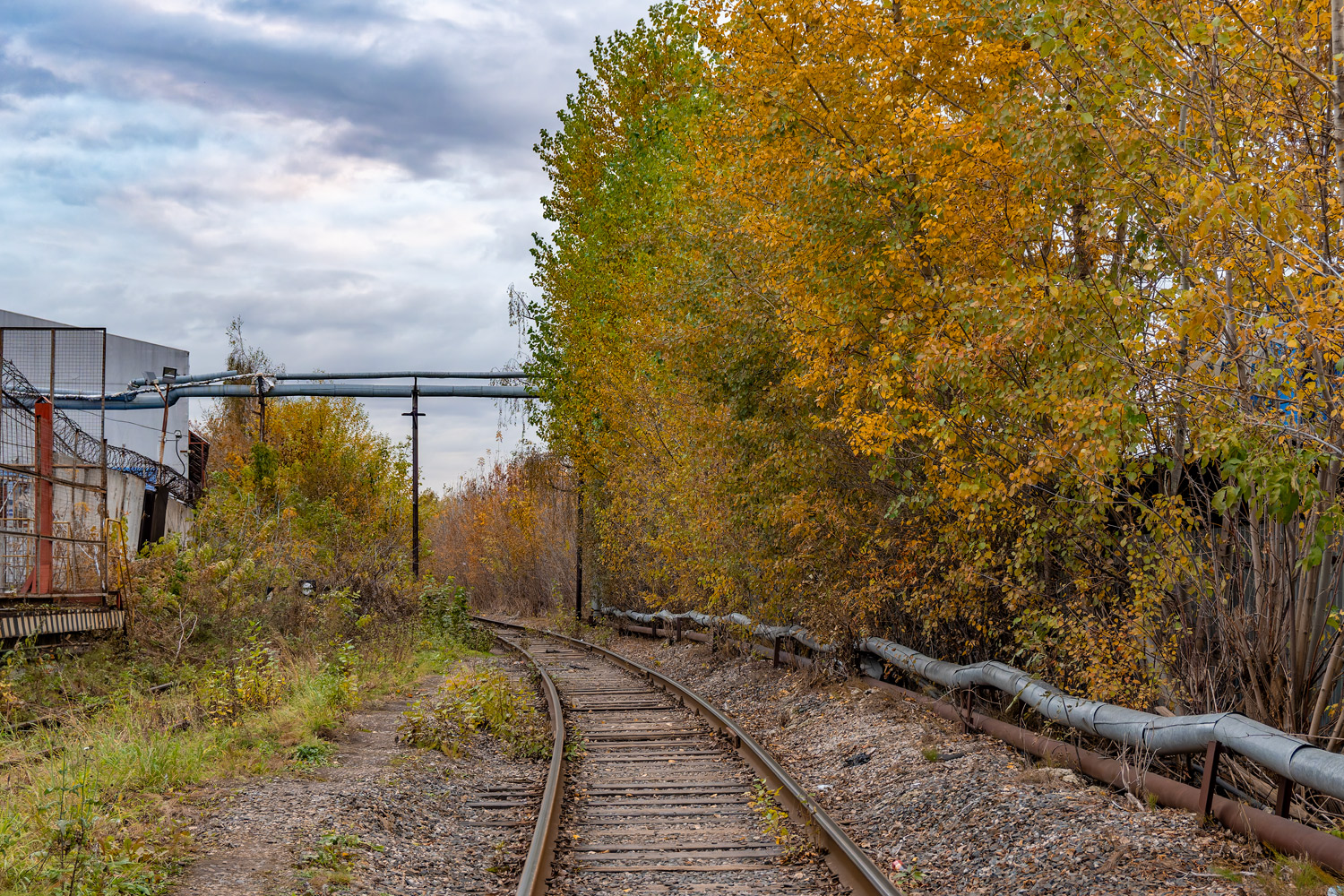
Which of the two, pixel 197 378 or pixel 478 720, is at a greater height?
pixel 197 378

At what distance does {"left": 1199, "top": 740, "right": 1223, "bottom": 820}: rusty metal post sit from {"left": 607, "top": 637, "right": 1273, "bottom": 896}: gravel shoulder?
0.52ft

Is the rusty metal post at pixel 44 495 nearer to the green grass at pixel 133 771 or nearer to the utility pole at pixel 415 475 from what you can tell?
the green grass at pixel 133 771

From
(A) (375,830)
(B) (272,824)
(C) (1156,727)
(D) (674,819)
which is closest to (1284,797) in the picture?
(C) (1156,727)

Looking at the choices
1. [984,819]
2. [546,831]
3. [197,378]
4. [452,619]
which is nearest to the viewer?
[984,819]

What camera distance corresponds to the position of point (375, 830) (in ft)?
24.9

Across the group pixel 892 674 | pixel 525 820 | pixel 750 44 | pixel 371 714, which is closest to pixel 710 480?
pixel 892 674

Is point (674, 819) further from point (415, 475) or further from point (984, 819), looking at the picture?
point (415, 475)

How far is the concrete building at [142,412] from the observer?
44531 mm

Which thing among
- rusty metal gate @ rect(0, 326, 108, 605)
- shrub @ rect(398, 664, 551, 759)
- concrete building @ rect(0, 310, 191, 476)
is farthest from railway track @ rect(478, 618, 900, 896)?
concrete building @ rect(0, 310, 191, 476)

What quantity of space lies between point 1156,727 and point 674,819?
374cm

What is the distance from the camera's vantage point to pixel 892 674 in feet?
43.2

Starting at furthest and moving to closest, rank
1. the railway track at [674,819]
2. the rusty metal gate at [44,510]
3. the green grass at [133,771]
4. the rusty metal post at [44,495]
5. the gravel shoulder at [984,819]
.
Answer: the rusty metal post at [44,495] → the rusty metal gate at [44,510] → the railway track at [674,819] → the gravel shoulder at [984,819] → the green grass at [133,771]

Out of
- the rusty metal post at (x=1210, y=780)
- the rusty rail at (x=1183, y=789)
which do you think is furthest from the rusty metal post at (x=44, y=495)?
the rusty metal post at (x=1210, y=780)

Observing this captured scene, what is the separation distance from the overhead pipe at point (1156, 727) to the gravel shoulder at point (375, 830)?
4358 mm
